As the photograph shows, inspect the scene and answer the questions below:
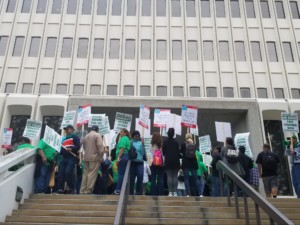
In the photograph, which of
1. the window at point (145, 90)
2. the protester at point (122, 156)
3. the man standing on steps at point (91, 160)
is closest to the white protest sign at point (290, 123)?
the protester at point (122, 156)

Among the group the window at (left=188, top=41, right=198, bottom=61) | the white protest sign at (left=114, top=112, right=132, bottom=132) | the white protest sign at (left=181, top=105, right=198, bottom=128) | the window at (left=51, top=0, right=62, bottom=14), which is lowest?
the white protest sign at (left=114, top=112, right=132, bottom=132)

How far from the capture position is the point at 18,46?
25.6 metres

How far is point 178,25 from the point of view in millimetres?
26469

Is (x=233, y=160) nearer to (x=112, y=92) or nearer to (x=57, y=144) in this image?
(x=57, y=144)

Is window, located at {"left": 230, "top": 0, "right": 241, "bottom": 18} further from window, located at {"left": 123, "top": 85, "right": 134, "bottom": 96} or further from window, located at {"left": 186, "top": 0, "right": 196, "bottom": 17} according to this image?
window, located at {"left": 123, "top": 85, "right": 134, "bottom": 96}

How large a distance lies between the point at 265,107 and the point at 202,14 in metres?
13.2

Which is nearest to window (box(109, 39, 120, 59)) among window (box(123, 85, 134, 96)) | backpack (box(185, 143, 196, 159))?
window (box(123, 85, 134, 96))

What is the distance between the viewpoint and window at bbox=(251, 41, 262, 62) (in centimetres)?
2556

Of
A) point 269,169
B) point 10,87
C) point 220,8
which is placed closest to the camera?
point 269,169

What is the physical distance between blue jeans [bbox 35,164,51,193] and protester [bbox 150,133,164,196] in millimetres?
2604

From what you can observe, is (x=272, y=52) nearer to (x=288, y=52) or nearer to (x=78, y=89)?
(x=288, y=52)

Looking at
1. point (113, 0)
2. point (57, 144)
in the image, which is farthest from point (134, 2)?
point (57, 144)

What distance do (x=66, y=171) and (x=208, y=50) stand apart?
63.5 feet

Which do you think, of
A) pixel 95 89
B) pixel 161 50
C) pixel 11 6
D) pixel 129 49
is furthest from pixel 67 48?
pixel 161 50
